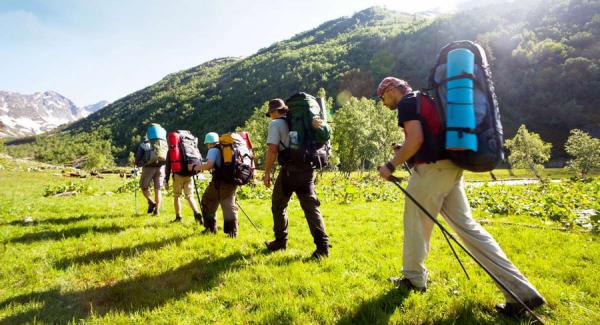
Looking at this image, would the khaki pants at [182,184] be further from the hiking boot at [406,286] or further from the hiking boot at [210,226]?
the hiking boot at [406,286]

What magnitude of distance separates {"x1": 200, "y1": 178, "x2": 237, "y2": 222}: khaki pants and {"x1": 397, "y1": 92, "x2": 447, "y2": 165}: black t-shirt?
15.8ft

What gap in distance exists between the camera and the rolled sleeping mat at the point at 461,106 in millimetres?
3584

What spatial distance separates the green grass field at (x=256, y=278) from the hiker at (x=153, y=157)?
232cm

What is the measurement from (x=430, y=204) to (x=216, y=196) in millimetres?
5433

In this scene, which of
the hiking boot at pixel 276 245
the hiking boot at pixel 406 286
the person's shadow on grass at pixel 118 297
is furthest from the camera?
the hiking boot at pixel 276 245

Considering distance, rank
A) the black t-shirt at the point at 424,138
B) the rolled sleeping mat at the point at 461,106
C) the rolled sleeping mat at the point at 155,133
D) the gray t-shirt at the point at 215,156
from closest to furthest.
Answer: the rolled sleeping mat at the point at 461,106 → the black t-shirt at the point at 424,138 → the gray t-shirt at the point at 215,156 → the rolled sleeping mat at the point at 155,133

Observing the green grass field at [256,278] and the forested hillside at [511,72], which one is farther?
the forested hillside at [511,72]

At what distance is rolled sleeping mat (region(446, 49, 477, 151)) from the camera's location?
3.58 m

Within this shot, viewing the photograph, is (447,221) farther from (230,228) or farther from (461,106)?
(230,228)

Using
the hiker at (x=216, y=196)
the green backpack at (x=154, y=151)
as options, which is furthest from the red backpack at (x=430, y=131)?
the green backpack at (x=154, y=151)

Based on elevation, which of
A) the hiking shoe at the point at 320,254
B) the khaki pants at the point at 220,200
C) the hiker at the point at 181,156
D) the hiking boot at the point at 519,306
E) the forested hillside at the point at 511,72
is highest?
the forested hillside at the point at 511,72

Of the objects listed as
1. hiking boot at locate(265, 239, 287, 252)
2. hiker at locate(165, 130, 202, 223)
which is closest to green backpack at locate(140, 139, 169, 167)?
hiker at locate(165, 130, 202, 223)

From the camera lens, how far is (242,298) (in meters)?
4.75

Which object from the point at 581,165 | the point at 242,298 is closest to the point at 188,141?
the point at 242,298
